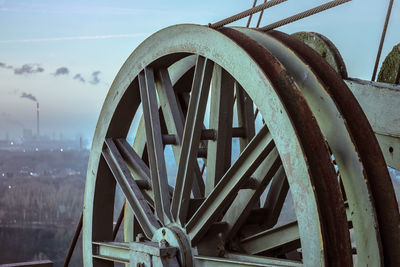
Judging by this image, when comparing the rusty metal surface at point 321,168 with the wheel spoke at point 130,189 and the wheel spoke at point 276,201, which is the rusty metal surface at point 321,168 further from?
the wheel spoke at point 276,201

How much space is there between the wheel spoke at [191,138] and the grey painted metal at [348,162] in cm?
93

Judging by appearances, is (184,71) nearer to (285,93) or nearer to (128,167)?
(128,167)

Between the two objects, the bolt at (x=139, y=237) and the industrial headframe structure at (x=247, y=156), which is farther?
the bolt at (x=139, y=237)

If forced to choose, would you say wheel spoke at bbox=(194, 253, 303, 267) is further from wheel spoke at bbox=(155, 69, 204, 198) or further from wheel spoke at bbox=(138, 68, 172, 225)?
wheel spoke at bbox=(155, 69, 204, 198)

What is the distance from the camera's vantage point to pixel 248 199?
17.4ft

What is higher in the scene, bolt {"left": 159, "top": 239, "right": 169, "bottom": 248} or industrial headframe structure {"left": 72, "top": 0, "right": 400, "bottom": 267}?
industrial headframe structure {"left": 72, "top": 0, "right": 400, "bottom": 267}

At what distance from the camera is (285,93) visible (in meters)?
3.92

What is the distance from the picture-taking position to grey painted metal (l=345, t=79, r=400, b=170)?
4750 millimetres

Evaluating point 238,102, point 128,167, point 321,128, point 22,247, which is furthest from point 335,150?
point 22,247

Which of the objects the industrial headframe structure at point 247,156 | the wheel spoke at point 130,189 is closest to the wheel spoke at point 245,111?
the industrial headframe structure at point 247,156

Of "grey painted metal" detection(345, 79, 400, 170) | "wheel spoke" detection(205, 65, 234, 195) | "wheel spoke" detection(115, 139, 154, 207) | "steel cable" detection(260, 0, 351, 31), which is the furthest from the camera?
"wheel spoke" detection(115, 139, 154, 207)

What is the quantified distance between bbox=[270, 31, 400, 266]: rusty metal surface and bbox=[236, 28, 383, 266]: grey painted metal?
0.10 meters

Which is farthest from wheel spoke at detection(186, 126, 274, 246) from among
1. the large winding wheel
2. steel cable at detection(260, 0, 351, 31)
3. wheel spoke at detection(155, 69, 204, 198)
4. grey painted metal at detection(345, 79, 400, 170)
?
grey painted metal at detection(345, 79, 400, 170)

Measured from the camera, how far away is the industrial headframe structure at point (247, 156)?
147 inches
